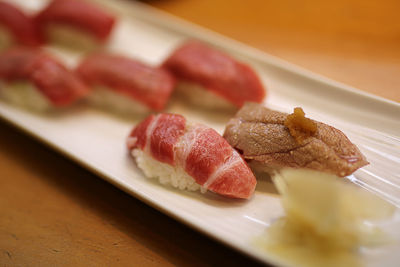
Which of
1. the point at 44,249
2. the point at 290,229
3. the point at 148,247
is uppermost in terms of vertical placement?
the point at 290,229

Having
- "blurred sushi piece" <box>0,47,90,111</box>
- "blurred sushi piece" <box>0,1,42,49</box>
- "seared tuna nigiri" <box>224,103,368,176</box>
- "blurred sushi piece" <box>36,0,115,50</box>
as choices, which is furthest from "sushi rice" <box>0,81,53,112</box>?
"seared tuna nigiri" <box>224,103,368,176</box>

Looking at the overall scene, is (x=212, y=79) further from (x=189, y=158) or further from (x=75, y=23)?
(x=75, y=23)

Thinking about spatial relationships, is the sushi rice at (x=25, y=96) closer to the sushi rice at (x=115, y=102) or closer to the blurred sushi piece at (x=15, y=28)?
the sushi rice at (x=115, y=102)

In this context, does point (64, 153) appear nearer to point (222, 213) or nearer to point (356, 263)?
point (222, 213)

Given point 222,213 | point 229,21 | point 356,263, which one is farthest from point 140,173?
point 229,21

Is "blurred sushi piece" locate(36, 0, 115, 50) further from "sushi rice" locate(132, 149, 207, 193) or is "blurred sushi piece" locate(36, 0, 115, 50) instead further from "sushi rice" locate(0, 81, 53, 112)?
"sushi rice" locate(132, 149, 207, 193)

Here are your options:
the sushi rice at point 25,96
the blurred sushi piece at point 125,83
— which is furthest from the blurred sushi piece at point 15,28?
the blurred sushi piece at point 125,83
